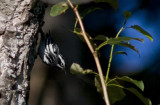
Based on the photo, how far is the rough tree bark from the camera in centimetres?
121

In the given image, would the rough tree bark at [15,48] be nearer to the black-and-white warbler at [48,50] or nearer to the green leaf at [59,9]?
the black-and-white warbler at [48,50]

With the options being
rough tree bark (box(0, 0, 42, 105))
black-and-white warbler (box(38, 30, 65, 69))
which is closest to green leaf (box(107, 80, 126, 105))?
rough tree bark (box(0, 0, 42, 105))

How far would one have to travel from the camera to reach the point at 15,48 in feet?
4.05

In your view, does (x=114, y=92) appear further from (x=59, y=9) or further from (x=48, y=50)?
(x=48, y=50)

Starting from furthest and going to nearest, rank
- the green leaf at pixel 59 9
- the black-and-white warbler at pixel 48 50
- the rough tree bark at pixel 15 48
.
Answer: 1. the black-and-white warbler at pixel 48 50
2. the rough tree bark at pixel 15 48
3. the green leaf at pixel 59 9

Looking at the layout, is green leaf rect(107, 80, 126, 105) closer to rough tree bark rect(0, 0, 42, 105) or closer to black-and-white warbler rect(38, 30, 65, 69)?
rough tree bark rect(0, 0, 42, 105)

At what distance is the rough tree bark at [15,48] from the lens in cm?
121

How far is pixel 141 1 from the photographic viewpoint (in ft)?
11.6

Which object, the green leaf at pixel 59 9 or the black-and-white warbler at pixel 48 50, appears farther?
the black-and-white warbler at pixel 48 50

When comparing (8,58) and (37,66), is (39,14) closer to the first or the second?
(8,58)

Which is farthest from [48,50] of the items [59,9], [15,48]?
[59,9]

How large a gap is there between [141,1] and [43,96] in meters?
1.37

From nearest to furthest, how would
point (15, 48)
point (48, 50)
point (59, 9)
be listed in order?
point (59, 9) → point (15, 48) → point (48, 50)

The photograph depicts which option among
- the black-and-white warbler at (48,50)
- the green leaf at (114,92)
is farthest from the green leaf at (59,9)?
the black-and-white warbler at (48,50)
